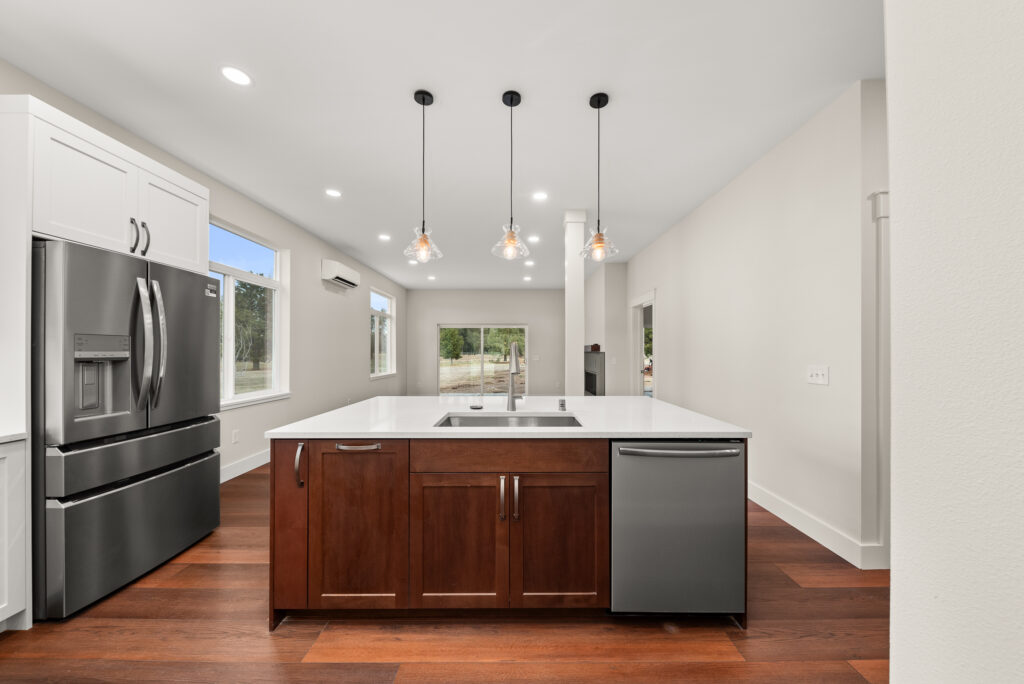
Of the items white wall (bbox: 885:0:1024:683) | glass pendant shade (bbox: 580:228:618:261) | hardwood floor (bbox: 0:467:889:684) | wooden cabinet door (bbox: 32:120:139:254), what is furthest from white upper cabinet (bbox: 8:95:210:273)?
white wall (bbox: 885:0:1024:683)

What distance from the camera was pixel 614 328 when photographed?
691 centimetres

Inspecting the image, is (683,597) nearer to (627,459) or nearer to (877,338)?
(627,459)

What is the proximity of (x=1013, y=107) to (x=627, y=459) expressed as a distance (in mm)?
1523

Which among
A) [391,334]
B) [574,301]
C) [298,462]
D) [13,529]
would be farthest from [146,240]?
[391,334]

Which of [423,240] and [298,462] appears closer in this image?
[298,462]

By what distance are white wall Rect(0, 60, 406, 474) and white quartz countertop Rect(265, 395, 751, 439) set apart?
2.22 m

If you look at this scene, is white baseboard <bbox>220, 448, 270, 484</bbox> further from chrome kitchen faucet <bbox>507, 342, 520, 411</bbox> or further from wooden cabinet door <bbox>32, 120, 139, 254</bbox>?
chrome kitchen faucet <bbox>507, 342, 520, 411</bbox>

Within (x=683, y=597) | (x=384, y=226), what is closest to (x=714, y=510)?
(x=683, y=597)

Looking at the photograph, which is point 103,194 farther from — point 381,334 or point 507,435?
point 381,334

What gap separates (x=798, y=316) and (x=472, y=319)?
7.33m

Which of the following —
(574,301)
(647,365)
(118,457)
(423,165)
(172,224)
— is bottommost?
(118,457)

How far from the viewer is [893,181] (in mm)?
642

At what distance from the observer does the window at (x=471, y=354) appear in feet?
32.0

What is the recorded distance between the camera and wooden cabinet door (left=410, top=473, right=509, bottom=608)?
182 centimetres
